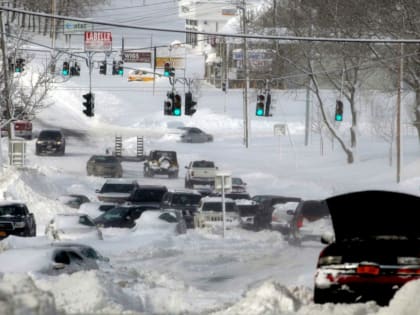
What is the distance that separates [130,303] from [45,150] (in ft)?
175

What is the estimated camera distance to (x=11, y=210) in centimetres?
3347

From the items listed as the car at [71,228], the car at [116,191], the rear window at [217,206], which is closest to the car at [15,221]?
the car at [71,228]

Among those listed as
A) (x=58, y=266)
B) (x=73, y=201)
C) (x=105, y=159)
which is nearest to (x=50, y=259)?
(x=58, y=266)

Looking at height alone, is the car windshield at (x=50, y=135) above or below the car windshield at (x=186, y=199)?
above

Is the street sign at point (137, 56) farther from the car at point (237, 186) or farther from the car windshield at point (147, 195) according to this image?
the car windshield at point (147, 195)

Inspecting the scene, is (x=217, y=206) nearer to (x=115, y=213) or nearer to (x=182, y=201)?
(x=182, y=201)

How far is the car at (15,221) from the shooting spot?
3291cm

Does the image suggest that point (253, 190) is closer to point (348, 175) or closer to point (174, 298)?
point (348, 175)

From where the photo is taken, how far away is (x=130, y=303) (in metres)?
16.5

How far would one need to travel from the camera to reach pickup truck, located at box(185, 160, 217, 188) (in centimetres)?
5743

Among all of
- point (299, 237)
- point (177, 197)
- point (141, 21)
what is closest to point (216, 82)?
point (141, 21)

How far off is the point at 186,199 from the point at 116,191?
632cm

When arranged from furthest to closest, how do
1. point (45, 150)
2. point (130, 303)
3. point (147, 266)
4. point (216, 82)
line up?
point (216, 82), point (45, 150), point (147, 266), point (130, 303)

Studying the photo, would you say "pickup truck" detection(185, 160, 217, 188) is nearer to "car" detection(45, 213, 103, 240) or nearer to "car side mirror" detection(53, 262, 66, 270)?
"car" detection(45, 213, 103, 240)
